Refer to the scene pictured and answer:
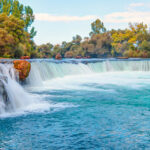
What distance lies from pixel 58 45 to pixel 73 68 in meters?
59.0

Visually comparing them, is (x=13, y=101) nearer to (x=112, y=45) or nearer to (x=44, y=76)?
(x=44, y=76)

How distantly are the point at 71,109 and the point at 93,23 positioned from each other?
7677cm

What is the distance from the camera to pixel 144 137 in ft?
19.4

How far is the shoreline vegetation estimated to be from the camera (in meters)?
29.9

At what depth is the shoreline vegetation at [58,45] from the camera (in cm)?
2992

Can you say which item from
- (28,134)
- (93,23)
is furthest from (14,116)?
(93,23)

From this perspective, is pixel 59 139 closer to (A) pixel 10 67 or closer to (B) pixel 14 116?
(B) pixel 14 116

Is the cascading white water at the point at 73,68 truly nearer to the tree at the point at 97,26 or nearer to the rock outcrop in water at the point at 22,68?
the rock outcrop in water at the point at 22,68

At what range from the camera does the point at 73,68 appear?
81.0 feet

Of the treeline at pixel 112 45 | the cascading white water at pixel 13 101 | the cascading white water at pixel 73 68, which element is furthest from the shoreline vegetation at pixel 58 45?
the cascading white water at pixel 13 101

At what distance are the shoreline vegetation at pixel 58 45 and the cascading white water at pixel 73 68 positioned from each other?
7.77 meters

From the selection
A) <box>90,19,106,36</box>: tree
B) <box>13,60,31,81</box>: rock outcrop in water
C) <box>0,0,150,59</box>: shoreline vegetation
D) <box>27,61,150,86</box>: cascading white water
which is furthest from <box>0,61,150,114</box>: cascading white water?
<box>90,19,106,36</box>: tree

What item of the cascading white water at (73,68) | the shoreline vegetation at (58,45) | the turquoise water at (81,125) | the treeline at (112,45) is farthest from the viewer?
the treeline at (112,45)

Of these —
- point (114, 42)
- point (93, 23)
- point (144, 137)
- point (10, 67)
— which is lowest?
point (144, 137)
